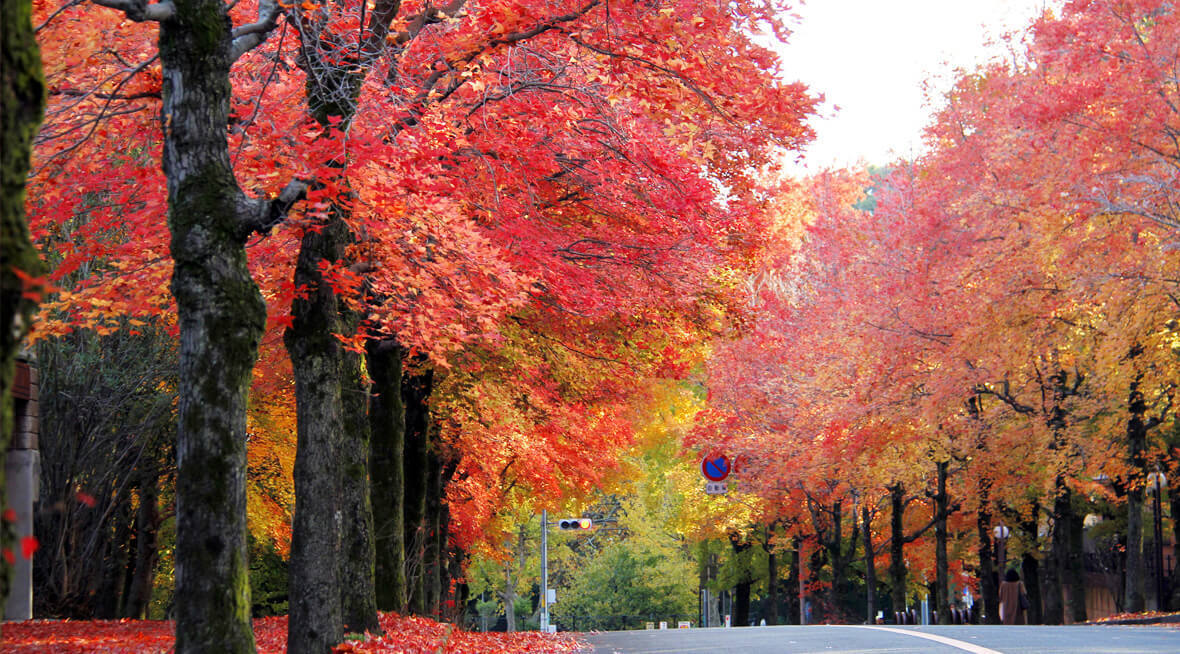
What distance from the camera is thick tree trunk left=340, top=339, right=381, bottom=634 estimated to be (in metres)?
13.5

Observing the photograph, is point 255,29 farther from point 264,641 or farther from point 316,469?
point 264,641

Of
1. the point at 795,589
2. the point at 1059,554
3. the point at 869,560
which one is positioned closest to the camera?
the point at 1059,554

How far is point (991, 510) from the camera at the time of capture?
35062 mm

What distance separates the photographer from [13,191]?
3361 millimetres

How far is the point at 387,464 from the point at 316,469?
5378 mm

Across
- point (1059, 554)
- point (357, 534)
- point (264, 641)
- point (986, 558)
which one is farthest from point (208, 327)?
point (986, 558)

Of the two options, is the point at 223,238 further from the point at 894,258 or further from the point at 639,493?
the point at 639,493

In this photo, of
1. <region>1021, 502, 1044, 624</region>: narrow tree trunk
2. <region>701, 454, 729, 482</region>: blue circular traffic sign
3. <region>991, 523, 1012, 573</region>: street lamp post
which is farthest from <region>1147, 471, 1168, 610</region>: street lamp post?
<region>701, 454, 729, 482</region>: blue circular traffic sign

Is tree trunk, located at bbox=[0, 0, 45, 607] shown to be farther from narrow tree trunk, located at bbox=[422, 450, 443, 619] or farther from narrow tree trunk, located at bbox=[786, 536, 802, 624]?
narrow tree trunk, located at bbox=[786, 536, 802, 624]

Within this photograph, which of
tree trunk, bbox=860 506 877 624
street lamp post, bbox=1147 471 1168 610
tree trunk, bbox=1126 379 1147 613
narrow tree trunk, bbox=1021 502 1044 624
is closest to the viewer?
tree trunk, bbox=1126 379 1147 613

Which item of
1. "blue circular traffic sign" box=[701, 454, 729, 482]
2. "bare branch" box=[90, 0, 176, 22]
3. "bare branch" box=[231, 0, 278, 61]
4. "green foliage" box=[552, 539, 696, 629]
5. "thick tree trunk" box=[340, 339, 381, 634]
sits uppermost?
"bare branch" box=[231, 0, 278, 61]

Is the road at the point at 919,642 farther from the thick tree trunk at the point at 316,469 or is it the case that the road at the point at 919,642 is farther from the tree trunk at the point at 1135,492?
the tree trunk at the point at 1135,492

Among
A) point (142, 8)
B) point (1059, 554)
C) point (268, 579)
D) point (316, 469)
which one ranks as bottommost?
point (268, 579)

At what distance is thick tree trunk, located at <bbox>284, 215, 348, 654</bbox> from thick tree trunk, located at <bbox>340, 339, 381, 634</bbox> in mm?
1435
